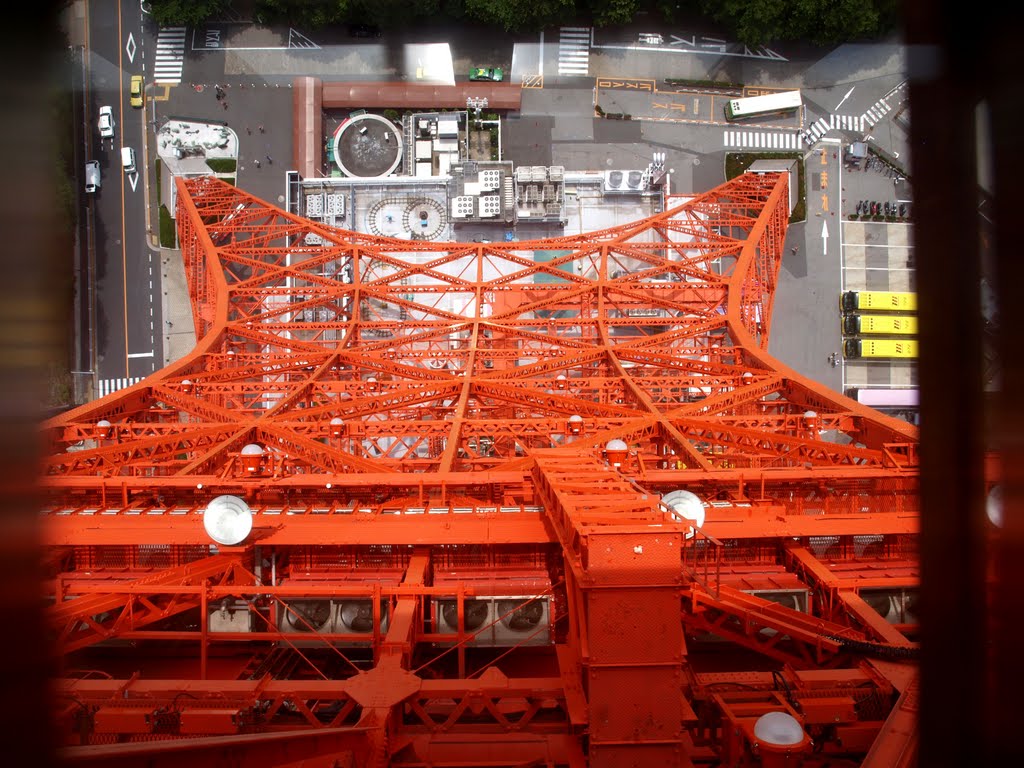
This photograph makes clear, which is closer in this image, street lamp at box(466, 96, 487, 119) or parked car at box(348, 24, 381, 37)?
street lamp at box(466, 96, 487, 119)

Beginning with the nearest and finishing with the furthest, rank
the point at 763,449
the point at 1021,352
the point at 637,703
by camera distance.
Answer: the point at 1021,352, the point at 637,703, the point at 763,449

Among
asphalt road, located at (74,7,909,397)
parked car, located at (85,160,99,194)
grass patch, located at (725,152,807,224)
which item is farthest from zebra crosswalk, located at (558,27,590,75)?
parked car, located at (85,160,99,194)

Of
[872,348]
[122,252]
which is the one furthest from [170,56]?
[872,348]

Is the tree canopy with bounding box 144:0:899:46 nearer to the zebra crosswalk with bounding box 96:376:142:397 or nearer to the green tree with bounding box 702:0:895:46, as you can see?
the green tree with bounding box 702:0:895:46

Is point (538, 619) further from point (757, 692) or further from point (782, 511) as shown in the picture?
point (782, 511)

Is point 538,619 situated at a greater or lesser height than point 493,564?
lesser

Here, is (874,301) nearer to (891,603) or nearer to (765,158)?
(765,158)

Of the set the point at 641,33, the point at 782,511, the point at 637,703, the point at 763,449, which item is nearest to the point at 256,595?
the point at 637,703
